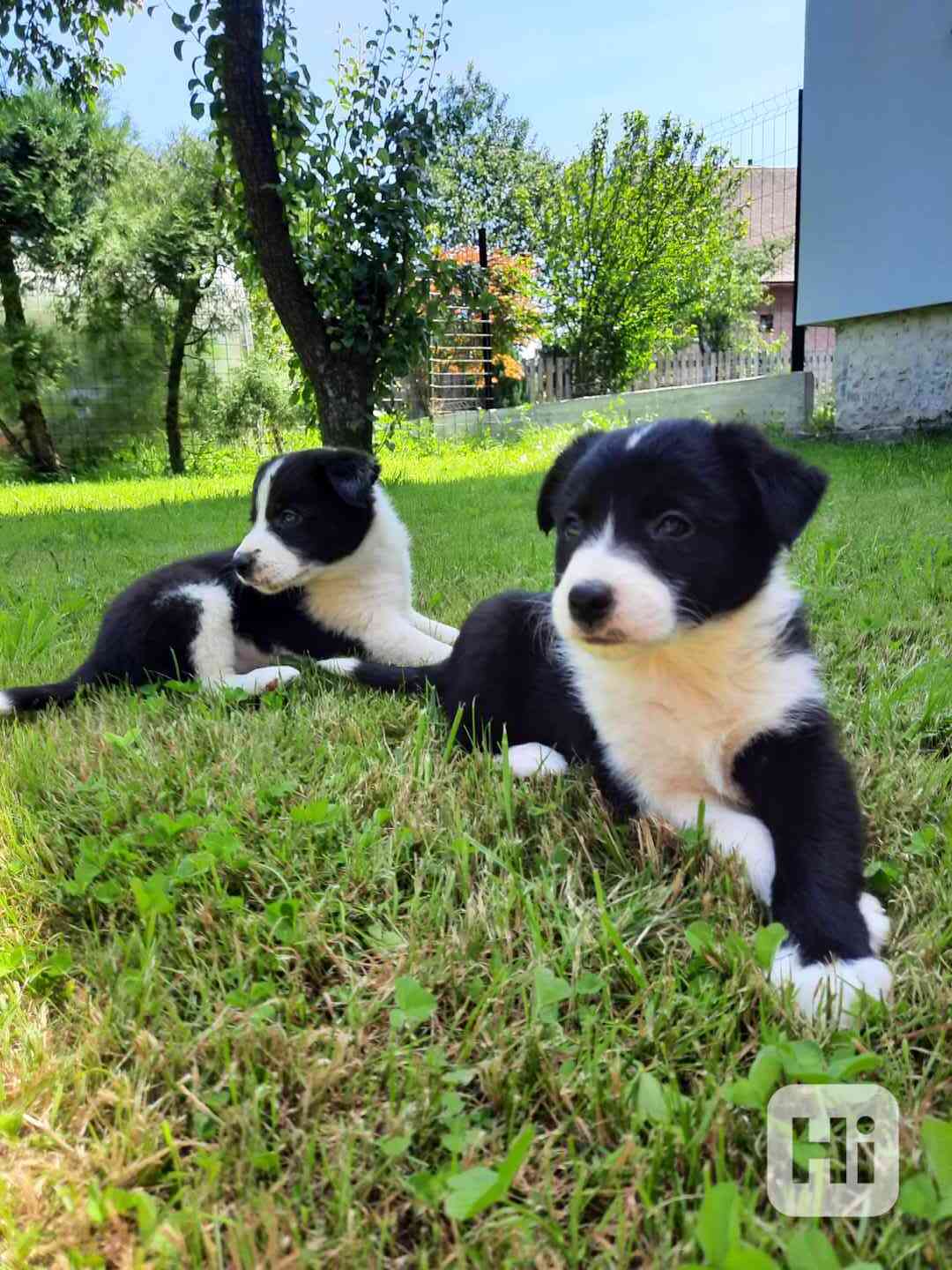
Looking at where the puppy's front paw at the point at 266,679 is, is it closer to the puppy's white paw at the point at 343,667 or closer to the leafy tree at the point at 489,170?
the puppy's white paw at the point at 343,667

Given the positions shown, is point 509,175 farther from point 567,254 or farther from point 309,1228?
point 309,1228

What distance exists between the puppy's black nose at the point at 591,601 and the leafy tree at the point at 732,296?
812 inches

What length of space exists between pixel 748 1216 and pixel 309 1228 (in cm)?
48

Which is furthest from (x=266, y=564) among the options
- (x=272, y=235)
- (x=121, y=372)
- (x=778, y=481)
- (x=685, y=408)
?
(x=121, y=372)

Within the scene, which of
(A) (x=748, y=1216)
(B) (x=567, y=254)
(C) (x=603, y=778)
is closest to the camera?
(A) (x=748, y=1216)

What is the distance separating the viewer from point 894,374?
359 inches

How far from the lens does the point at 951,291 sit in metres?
8.09

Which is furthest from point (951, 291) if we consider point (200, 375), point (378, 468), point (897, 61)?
point (200, 375)

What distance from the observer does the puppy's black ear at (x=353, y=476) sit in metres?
3.36

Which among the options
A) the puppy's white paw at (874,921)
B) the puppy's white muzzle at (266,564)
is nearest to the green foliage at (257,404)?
the puppy's white muzzle at (266,564)

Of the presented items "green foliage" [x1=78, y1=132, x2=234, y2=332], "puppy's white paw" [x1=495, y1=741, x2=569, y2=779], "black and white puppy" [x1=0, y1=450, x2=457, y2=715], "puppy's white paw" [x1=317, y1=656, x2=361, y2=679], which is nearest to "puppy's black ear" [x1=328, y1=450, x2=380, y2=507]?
"black and white puppy" [x1=0, y1=450, x2=457, y2=715]

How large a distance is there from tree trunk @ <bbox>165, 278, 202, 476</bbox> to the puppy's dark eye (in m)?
14.8

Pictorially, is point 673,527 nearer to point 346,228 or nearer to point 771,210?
point 346,228

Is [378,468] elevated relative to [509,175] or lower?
lower
